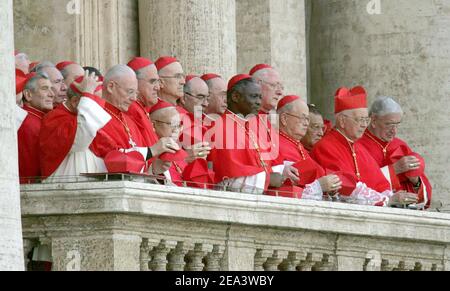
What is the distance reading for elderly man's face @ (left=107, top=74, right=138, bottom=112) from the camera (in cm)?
1684

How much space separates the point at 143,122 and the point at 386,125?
3.37 m

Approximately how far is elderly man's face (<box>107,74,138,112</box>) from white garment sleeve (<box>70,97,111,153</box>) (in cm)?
35

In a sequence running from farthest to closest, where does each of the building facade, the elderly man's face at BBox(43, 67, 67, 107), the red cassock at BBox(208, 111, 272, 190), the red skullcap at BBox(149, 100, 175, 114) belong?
1. the building facade
2. the red cassock at BBox(208, 111, 272, 190)
3. the red skullcap at BBox(149, 100, 175, 114)
4. the elderly man's face at BBox(43, 67, 67, 107)

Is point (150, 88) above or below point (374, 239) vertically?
above

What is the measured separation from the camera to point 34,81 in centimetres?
1708

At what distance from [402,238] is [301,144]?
5.39 feet

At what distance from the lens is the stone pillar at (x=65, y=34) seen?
2141cm

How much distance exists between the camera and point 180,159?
1658 centimetres

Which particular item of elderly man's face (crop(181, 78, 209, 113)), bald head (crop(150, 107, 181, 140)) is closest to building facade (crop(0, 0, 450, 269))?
elderly man's face (crop(181, 78, 209, 113))

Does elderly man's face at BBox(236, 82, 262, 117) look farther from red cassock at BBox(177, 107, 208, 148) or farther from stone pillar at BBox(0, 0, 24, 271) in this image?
stone pillar at BBox(0, 0, 24, 271)

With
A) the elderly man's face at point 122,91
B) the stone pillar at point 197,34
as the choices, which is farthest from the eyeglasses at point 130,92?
the stone pillar at point 197,34

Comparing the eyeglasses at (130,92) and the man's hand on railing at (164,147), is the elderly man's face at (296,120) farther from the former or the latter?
the man's hand on railing at (164,147)
